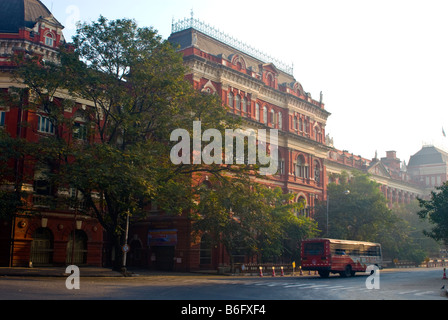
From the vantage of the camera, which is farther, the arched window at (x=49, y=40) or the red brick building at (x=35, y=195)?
the arched window at (x=49, y=40)

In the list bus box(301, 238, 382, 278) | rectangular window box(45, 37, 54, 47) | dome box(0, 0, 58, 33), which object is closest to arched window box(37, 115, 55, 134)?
rectangular window box(45, 37, 54, 47)

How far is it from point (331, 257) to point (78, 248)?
69.7ft

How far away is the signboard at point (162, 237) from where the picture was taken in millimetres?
44041

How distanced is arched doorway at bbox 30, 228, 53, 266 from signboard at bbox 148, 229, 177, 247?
986cm

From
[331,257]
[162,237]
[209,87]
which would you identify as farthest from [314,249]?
[209,87]

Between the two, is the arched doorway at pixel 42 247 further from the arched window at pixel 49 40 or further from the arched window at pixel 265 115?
the arched window at pixel 265 115

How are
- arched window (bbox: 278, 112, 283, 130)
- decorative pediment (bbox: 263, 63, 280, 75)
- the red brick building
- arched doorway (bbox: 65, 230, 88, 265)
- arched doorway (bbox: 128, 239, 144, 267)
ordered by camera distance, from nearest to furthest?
the red brick building, arched doorway (bbox: 65, 230, 88, 265), arched doorway (bbox: 128, 239, 144, 267), decorative pediment (bbox: 263, 63, 280, 75), arched window (bbox: 278, 112, 283, 130)

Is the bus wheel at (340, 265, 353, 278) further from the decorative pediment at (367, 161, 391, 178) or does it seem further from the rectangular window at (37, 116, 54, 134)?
the decorative pediment at (367, 161, 391, 178)

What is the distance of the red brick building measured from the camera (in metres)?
36.5

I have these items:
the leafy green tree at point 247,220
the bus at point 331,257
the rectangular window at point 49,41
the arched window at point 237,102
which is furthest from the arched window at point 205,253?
the rectangular window at point 49,41

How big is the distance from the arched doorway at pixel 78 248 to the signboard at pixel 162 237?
6.50 metres
